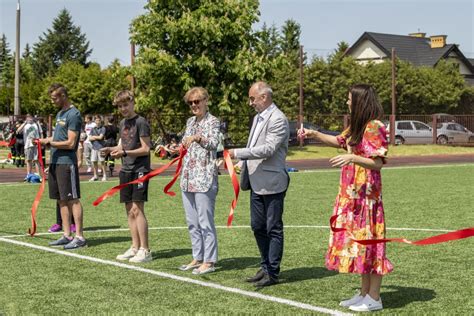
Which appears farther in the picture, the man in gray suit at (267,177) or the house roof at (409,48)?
the house roof at (409,48)

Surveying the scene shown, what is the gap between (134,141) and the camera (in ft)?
27.8

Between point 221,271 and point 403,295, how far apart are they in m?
2.02

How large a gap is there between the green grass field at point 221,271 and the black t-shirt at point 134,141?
1.06 metres

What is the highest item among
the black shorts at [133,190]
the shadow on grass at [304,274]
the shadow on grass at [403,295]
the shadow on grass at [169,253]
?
the black shorts at [133,190]

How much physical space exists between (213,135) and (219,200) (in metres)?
7.85

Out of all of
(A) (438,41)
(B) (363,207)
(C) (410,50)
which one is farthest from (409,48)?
(B) (363,207)

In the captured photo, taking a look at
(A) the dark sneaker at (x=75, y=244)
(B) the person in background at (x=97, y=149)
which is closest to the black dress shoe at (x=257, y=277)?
(A) the dark sneaker at (x=75, y=244)

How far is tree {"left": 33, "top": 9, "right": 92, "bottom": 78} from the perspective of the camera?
3979 inches

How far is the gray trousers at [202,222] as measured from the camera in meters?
7.86

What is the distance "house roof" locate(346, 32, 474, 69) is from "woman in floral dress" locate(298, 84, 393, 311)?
7393 centimetres

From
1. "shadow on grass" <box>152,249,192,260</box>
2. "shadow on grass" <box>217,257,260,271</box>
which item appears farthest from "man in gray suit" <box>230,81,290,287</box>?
"shadow on grass" <box>152,249,192,260</box>

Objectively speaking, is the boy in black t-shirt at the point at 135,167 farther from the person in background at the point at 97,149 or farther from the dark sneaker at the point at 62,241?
the person in background at the point at 97,149

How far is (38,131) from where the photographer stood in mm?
22047

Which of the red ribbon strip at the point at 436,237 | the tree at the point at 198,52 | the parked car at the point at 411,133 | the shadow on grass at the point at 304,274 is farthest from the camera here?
the parked car at the point at 411,133
